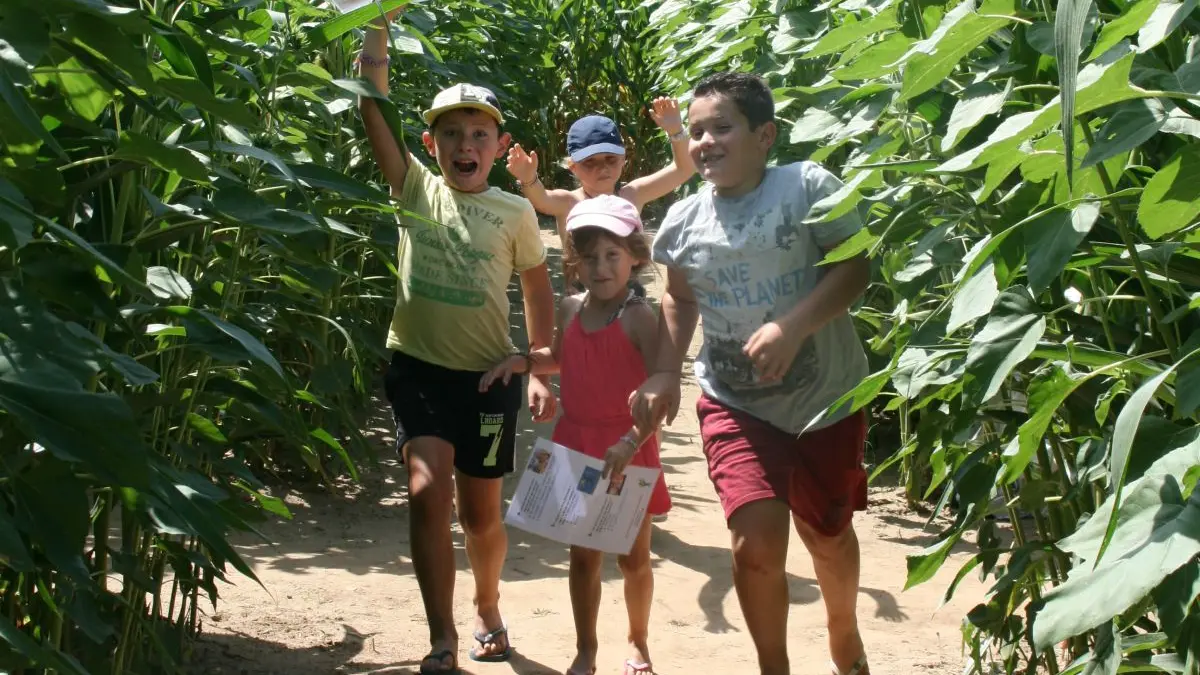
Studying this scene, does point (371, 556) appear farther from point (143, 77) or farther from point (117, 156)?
point (143, 77)

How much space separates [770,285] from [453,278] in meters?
1.08

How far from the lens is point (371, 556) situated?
5480mm

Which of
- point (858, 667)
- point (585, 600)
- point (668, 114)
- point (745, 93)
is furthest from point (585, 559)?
point (668, 114)

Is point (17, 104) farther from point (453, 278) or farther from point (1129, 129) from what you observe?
point (453, 278)

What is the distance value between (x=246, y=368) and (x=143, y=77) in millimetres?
1498

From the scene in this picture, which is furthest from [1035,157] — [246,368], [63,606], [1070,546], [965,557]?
[965,557]

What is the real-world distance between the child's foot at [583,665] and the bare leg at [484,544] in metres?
0.31

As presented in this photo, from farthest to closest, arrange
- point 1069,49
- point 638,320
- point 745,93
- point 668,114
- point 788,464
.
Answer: point 668,114
point 638,320
point 745,93
point 788,464
point 1069,49

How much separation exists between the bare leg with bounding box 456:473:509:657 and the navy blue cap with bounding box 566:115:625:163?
5.32 feet

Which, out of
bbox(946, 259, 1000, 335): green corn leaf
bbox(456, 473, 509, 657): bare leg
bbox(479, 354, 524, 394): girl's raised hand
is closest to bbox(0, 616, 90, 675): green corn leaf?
bbox(946, 259, 1000, 335): green corn leaf

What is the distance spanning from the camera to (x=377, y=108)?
4.12 meters

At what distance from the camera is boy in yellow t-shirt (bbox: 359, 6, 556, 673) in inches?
171

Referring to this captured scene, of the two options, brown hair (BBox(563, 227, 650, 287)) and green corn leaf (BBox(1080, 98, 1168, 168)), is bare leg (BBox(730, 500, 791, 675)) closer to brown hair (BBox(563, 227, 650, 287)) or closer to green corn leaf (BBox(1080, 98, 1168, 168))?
brown hair (BBox(563, 227, 650, 287))

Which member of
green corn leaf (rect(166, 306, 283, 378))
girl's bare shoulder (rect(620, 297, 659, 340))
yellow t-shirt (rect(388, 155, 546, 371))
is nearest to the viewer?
green corn leaf (rect(166, 306, 283, 378))
